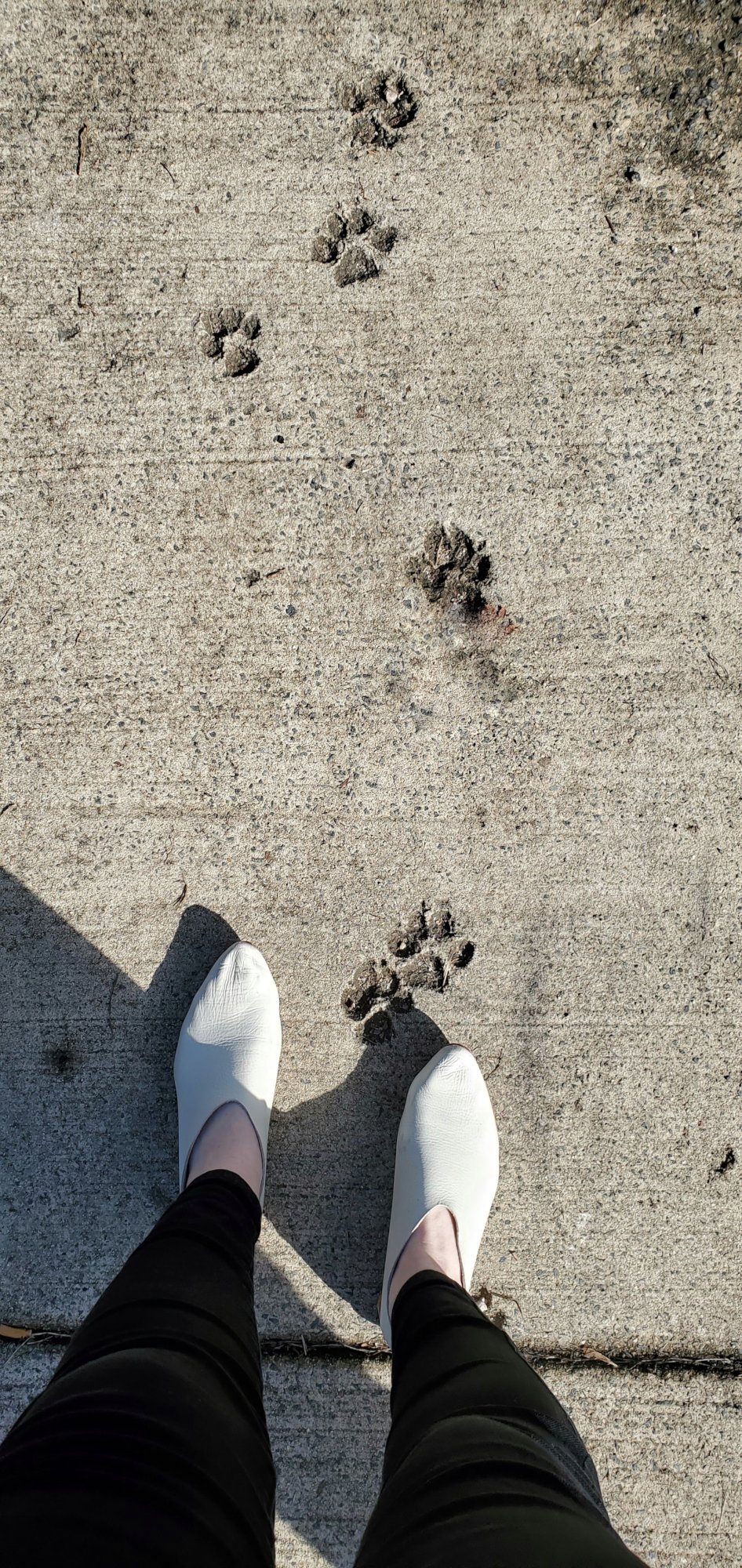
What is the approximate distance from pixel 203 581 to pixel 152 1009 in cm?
93

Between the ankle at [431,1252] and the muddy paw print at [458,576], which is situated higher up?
the muddy paw print at [458,576]

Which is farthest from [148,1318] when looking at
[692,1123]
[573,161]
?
[573,161]

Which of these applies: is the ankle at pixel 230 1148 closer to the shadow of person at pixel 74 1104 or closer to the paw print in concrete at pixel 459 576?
the shadow of person at pixel 74 1104

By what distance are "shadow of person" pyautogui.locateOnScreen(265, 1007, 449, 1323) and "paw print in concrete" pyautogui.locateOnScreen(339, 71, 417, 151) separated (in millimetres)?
1821

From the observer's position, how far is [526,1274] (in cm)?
175

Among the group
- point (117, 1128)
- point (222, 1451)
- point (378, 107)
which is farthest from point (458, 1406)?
point (378, 107)

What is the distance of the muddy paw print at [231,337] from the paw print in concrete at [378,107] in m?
0.42

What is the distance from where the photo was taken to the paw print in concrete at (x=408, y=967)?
178 centimetres

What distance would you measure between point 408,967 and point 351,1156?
1.41ft

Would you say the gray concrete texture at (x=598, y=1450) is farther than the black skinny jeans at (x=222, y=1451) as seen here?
Yes

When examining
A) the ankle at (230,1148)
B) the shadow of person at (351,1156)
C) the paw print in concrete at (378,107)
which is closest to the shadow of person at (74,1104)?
the ankle at (230,1148)

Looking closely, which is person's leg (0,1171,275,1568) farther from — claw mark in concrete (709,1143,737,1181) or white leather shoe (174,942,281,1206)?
claw mark in concrete (709,1143,737,1181)

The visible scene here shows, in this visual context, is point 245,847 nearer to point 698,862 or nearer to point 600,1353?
point 698,862

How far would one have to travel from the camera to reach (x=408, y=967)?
1.79 meters
